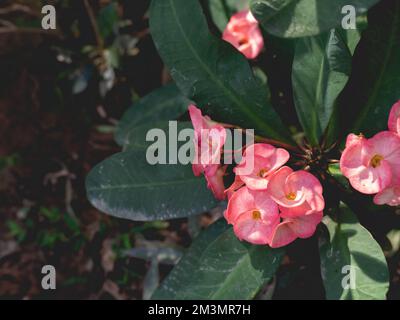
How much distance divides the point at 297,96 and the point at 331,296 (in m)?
0.46

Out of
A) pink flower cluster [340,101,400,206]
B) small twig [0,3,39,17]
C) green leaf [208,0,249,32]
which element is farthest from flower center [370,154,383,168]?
small twig [0,3,39,17]

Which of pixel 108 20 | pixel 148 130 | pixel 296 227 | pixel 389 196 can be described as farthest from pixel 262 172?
pixel 108 20

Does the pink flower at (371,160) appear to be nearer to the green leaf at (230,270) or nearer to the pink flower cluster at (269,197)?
the pink flower cluster at (269,197)

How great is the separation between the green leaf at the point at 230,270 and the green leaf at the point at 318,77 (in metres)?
0.30

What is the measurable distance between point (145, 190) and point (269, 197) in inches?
17.3

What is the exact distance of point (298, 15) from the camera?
3.86ft

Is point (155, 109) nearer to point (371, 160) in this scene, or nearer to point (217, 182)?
point (217, 182)

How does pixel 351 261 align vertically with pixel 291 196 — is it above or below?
below

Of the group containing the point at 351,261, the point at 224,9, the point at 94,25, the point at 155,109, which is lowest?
the point at 351,261

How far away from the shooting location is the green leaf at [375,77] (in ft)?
4.20

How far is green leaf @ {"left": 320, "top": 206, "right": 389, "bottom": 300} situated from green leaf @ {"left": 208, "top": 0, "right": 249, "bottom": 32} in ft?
2.19

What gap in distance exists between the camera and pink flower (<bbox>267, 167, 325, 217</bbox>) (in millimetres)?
1150

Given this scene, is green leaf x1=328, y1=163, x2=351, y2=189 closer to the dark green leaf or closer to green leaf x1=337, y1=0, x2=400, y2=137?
green leaf x1=337, y1=0, x2=400, y2=137

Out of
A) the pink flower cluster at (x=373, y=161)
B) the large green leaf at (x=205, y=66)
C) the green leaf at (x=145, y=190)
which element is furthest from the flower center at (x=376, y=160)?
the green leaf at (x=145, y=190)
